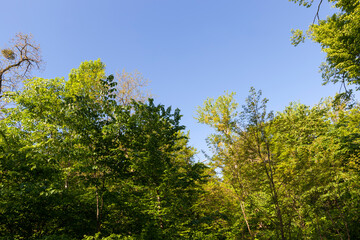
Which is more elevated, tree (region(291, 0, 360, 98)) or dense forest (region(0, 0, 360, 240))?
tree (region(291, 0, 360, 98))

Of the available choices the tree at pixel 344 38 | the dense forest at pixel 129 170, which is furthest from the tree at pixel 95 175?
the tree at pixel 344 38

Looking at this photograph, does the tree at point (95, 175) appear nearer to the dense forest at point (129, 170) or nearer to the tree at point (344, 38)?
the dense forest at point (129, 170)

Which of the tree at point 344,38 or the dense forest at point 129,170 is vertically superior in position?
the tree at point 344,38

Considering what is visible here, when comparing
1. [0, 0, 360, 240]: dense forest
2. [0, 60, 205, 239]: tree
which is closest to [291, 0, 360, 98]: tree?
[0, 0, 360, 240]: dense forest

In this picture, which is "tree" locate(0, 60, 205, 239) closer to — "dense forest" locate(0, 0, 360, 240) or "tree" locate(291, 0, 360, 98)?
"dense forest" locate(0, 0, 360, 240)

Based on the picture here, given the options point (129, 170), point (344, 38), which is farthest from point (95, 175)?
point (344, 38)

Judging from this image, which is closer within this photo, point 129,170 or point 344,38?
point 129,170

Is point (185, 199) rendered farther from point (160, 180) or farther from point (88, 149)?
point (88, 149)

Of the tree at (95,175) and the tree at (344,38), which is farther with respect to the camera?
the tree at (344,38)

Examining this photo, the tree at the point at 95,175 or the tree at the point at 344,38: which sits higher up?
the tree at the point at 344,38

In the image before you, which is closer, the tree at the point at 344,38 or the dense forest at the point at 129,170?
the dense forest at the point at 129,170

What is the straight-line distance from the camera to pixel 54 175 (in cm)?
550

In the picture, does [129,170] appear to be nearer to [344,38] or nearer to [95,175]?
[95,175]

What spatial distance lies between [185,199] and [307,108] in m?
16.9
